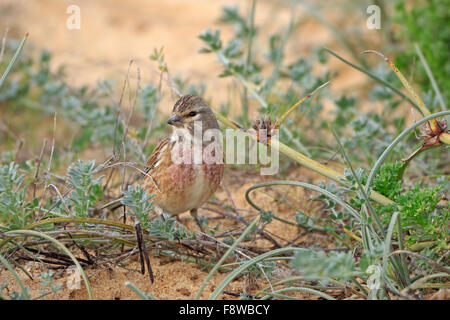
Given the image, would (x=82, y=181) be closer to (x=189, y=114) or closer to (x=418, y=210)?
(x=189, y=114)

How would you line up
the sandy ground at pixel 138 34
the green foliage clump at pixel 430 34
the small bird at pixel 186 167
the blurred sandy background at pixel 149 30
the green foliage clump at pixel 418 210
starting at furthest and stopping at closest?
the blurred sandy background at pixel 149 30
the sandy ground at pixel 138 34
the green foliage clump at pixel 430 34
the small bird at pixel 186 167
the green foliage clump at pixel 418 210

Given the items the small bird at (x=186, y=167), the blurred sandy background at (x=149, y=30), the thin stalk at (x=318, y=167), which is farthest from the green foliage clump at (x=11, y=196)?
the blurred sandy background at (x=149, y=30)

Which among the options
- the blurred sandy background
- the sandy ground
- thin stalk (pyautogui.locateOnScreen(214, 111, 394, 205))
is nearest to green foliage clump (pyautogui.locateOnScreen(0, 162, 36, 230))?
thin stalk (pyautogui.locateOnScreen(214, 111, 394, 205))

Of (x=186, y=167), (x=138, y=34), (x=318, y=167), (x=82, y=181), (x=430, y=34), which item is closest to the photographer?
(x=82, y=181)

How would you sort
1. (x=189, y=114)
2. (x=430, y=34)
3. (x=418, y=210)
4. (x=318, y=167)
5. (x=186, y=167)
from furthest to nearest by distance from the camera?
(x=430, y=34) < (x=189, y=114) < (x=186, y=167) < (x=318, y=167) < (x=418, y=210)

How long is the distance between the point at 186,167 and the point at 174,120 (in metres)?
0.28

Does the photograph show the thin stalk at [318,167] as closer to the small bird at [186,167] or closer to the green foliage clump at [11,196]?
the small bird at [186,167]

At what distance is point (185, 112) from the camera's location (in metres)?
3.08

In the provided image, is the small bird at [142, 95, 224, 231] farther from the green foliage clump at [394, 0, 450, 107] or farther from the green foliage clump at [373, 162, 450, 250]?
the green foliage clump at [394, 0, 450, 107]

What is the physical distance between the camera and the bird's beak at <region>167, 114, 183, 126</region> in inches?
120

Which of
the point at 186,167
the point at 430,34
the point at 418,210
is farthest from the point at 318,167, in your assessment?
the point at 430,34

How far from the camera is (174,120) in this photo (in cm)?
305

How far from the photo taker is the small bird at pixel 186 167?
117 inches
